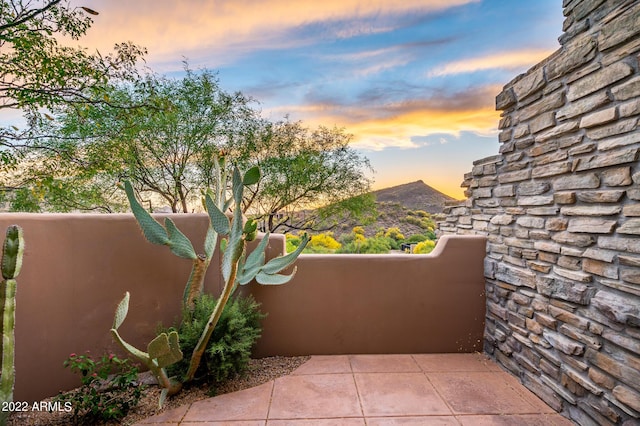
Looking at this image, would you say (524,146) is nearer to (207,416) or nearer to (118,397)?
(207,416)

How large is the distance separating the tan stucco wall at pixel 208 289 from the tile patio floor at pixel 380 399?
30cm

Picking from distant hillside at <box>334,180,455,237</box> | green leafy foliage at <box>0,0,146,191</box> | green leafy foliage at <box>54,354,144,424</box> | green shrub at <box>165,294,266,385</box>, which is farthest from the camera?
distant hillside at <box>334,180,455,237</box>

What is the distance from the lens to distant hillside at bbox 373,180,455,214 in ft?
34.8

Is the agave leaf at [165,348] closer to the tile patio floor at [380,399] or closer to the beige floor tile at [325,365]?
the tile patio floor at [380,399]

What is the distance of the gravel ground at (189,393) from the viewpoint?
2.23 meters

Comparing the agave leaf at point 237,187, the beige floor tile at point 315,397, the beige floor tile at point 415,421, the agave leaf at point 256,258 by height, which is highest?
the agave leaf at point 237,187

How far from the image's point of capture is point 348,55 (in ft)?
18.1

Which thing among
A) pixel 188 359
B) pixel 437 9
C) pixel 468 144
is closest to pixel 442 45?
pixel 437 9

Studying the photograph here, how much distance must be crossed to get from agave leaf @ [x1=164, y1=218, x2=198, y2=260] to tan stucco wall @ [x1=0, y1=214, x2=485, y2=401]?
440 mm

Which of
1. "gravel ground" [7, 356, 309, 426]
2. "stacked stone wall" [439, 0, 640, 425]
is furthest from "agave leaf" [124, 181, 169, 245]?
"stacked stone wall" [439, 0, 640, 425]

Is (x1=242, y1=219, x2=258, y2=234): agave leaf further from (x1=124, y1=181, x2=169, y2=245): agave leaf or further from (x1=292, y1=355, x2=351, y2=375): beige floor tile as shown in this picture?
(x1=292, y1=355, x2=351, y2=375): beige floor tile

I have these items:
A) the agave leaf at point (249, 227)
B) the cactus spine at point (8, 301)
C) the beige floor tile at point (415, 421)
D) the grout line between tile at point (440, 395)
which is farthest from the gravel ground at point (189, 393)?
the agave leaf at point (249, 227)

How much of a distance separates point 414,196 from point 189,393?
927cm

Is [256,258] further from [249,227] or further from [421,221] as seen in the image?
[421,221]
